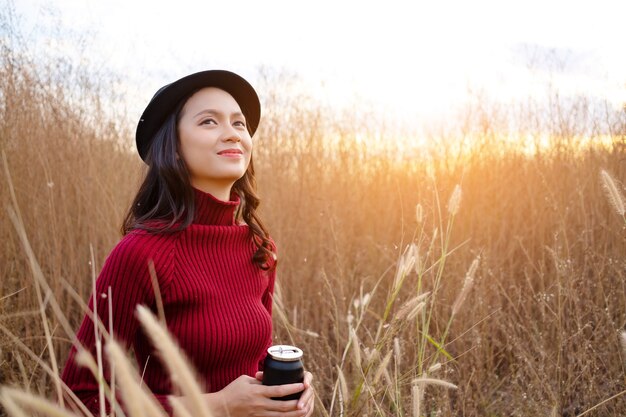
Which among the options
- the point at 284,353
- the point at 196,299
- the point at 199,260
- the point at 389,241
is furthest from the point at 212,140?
the point at 389,241

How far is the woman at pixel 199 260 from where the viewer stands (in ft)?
4.17

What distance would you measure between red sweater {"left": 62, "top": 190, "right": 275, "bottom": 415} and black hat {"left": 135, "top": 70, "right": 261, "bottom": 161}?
260mm

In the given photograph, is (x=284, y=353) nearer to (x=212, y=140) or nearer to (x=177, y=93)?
(x=212, y=140)

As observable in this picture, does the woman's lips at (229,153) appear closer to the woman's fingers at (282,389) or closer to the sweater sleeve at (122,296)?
the sweater sleeve at (122,296)

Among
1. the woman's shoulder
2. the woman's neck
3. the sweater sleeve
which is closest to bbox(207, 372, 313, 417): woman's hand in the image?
the sweater sleeve

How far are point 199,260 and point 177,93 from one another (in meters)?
0.47

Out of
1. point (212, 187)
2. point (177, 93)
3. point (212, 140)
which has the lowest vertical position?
point (212, 187)

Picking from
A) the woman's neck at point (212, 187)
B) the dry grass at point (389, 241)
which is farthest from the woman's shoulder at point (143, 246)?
the dry grass at point (389, 241)

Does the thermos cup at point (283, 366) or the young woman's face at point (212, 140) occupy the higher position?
the young woman's face at point (212, 140)

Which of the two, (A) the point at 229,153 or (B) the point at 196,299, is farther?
(A) the point at 229,153

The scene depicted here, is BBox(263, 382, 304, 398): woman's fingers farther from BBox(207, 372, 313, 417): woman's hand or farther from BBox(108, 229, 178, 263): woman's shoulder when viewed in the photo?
BBox(108, 229, 178, 263): woman's shoulder

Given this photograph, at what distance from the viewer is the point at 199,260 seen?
1436mm

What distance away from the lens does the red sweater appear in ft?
4.19

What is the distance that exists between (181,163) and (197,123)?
120 mm
